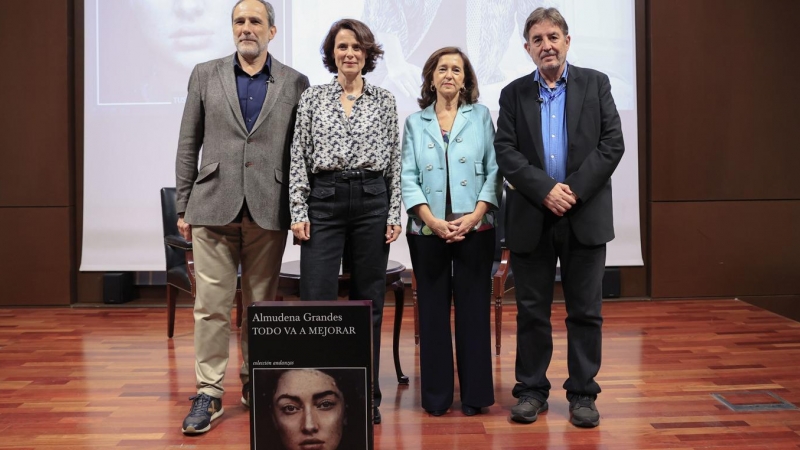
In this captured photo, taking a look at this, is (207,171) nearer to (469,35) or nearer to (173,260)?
(173,260)

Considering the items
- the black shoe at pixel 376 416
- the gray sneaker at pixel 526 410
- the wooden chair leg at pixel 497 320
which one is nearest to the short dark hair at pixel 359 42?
the black shoe at pixel 376 416

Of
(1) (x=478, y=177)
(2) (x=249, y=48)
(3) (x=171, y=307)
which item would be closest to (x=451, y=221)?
(1) (x=478, y=177)

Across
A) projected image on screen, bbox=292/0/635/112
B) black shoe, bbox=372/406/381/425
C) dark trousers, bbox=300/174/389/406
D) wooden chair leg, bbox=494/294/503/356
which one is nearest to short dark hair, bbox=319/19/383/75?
dark trousers, bbox=300/174/389/406

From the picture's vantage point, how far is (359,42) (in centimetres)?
279

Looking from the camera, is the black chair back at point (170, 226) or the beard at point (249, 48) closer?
the beard at point (249, 48)

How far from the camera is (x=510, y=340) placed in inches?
171

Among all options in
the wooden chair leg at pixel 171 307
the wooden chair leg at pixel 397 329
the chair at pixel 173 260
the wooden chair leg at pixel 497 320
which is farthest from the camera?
the wooden chair leg at pixel 171 307

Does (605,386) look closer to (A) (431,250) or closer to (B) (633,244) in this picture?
(A) (431,250)

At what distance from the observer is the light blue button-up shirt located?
2.85 metres

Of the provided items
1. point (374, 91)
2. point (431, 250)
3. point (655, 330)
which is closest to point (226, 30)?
point (374, 91)

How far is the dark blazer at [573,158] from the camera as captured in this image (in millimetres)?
2762

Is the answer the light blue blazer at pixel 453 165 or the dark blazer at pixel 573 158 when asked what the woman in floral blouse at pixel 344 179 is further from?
the dark blazer at pixel 573 158

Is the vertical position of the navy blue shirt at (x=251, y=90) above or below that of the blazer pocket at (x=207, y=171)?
above

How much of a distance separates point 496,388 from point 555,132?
1243mm
